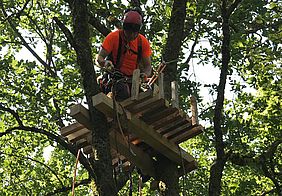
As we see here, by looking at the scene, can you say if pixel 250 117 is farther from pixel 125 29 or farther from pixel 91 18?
pixel 125 29

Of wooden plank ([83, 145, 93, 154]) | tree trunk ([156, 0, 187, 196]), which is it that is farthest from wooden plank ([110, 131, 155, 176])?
wooden plank ([83, 145, 93, 154])

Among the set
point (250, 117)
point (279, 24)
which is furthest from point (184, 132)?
point (250, 117)

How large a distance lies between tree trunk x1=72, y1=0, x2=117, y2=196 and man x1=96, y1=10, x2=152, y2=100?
Answer: 6.6 inches

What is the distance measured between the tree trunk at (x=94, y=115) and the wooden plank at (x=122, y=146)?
0.10 metres

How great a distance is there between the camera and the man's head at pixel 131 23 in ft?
16.7

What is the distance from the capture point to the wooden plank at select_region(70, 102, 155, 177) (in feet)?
15.1

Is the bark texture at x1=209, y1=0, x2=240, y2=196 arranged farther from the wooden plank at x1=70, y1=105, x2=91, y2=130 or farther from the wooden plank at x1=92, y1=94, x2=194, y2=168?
the wooden plank at x1=70, y1=105, x2=91, y2=130

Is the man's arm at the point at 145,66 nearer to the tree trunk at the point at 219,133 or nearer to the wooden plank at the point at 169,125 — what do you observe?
the wooden plank at the point at 169,125

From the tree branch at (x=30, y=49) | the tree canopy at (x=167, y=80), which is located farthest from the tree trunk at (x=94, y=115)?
the tree branch at (x=30, y=49)

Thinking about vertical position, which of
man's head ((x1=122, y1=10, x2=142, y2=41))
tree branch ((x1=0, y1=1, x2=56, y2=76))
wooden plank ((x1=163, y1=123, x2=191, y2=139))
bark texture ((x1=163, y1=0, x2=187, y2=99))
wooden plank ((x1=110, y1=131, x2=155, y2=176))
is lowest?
wooden plank ((x1=110, y1=131, x2=155, y2=176))

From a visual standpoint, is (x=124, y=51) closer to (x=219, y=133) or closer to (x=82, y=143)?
(x=82, y=143)

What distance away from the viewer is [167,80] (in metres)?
5.88

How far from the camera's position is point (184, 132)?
5.32 meters

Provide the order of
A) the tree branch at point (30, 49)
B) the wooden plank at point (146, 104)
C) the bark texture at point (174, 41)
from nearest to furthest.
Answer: the wooden plank at point (146, 104)
the bark texture at point (174, 41)
the tree branch at point (30, 49)
